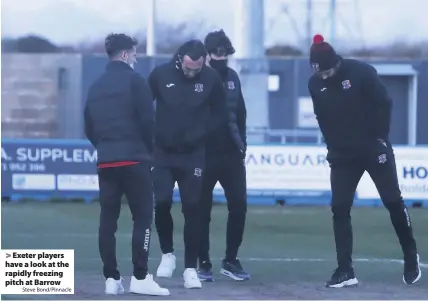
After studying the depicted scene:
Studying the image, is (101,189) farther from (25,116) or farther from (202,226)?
(25,116)

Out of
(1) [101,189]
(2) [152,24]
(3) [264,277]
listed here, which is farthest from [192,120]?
(2) [152,24]

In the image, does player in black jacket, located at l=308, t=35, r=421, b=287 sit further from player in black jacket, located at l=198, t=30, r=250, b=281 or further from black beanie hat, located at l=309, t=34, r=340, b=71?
player in black jacket, located at l=198, t=30, r=250, b=281

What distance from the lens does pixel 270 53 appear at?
1432 inches

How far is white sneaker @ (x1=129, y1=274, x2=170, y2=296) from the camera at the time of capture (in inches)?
300

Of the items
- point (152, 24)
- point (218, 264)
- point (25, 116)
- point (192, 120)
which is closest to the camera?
point (192, 120)

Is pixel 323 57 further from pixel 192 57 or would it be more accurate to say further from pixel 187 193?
pixel 187 193

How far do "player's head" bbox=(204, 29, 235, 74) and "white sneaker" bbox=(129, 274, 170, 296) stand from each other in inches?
78.2

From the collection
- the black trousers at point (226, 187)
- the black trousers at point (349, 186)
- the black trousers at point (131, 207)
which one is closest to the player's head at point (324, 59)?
the black trousers at point (349, 186)

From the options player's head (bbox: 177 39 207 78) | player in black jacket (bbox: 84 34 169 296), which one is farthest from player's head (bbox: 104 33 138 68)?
player's head (bbox: 177 39 207 78)

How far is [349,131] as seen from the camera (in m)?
8.27

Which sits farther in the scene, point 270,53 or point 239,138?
point 270,53

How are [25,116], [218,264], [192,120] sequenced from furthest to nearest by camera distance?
[25,116] < [218,264] < [192,120]

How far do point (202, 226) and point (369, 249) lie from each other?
3149mm

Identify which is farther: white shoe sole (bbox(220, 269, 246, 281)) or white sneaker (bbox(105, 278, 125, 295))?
white shoe sole (bbox(220, 269, 246, 281))
